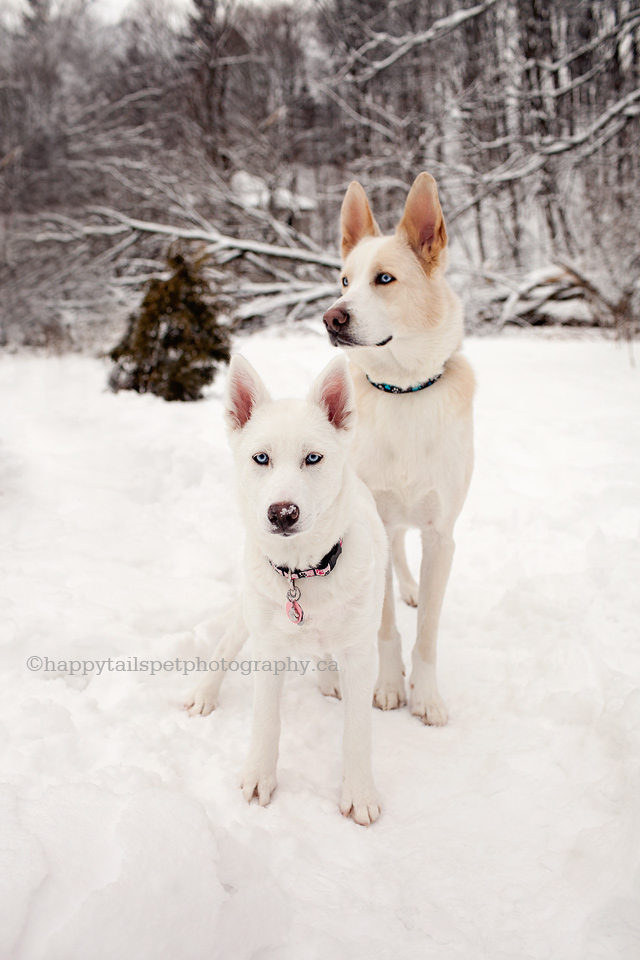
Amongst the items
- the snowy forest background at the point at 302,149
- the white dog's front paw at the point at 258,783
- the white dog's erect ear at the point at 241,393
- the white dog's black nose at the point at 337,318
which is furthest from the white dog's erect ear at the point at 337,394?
the snowy forest background at the point at 302,149

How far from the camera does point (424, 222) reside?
2.20 m

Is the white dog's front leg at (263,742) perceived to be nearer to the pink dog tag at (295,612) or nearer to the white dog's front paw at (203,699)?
the pink dog tag at (295,612)

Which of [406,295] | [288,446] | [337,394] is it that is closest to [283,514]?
[288,446]

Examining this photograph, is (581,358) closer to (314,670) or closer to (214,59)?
(314,670)

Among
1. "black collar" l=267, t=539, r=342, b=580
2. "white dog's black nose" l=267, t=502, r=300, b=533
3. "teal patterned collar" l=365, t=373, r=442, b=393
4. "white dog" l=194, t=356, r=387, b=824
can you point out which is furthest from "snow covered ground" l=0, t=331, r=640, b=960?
"teal patterned collar" l=365, t=373, r=442, b=393

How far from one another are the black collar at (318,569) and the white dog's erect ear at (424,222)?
1.23 m

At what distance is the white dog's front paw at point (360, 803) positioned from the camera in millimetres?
1790

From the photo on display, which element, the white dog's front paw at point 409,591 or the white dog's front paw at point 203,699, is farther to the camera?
the white dog's front paw at point 409,591

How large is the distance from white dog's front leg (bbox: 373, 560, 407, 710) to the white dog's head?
90 centimetres

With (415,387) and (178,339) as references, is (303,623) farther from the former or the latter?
(178,339)

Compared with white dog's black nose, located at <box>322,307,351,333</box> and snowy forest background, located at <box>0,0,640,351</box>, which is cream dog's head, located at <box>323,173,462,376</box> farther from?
snowy forest background, located at <box>0,0,640,351</box>

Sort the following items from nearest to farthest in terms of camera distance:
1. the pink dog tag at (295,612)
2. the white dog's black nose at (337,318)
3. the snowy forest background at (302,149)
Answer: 1. the pink dog tag at (295,612)
2. the white dog's black nose at (337,318)
3. the snowy forest background at (302,149)

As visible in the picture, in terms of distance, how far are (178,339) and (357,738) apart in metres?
4.40

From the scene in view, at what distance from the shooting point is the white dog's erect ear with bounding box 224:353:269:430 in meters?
1.81
